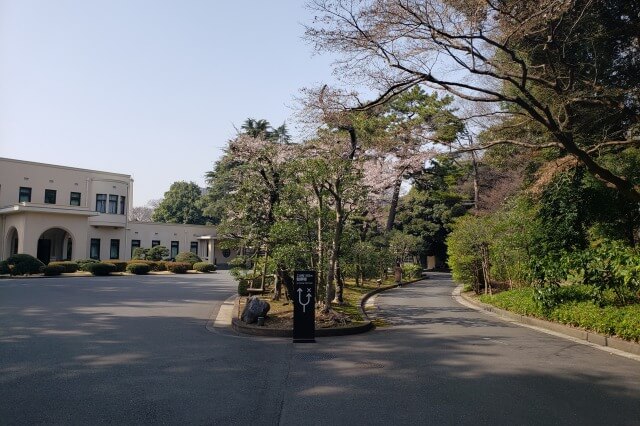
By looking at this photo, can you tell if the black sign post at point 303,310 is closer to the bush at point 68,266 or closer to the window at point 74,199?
the bush at point 68,266

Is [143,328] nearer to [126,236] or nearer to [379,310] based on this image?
[379,310]

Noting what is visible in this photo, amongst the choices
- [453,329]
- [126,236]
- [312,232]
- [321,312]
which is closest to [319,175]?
[312,232]

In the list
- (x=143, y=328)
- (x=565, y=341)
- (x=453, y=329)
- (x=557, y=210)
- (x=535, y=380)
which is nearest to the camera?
(x=535, y=380)

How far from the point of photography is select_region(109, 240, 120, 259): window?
4517 centimetres

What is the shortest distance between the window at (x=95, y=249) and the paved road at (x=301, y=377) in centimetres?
3418

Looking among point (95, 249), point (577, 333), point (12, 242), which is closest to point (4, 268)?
point (12, 242)

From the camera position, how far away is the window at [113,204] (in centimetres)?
4462

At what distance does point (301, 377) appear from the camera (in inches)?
270

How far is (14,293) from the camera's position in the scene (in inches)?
720

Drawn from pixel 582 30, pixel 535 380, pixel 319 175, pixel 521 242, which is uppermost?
pixel 582 30

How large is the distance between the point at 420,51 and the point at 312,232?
211 inches

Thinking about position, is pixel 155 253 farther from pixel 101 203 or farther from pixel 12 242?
pixel 12 242

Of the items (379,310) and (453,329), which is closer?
(453,329)

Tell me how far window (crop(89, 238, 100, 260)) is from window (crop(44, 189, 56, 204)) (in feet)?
15.5
